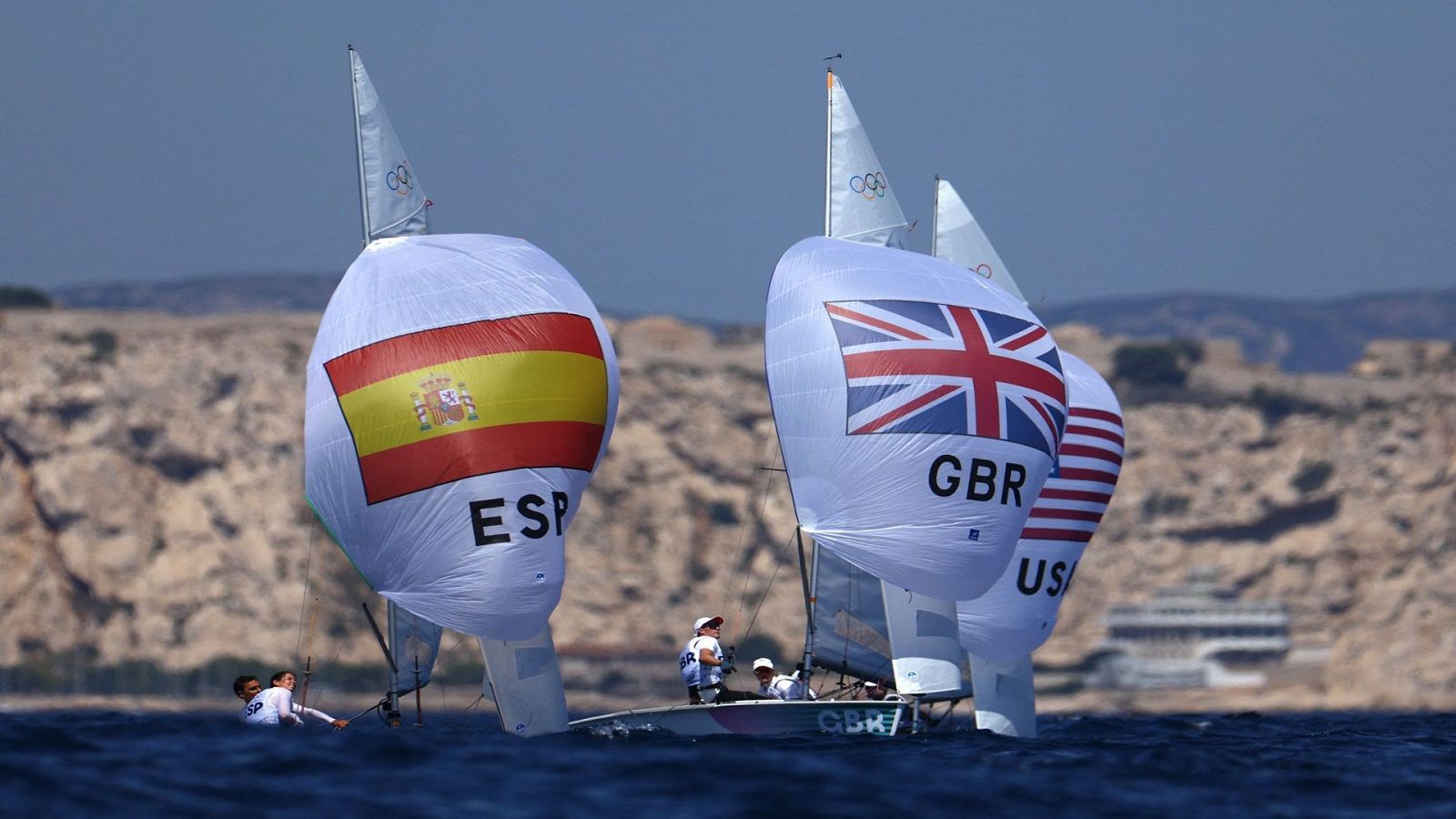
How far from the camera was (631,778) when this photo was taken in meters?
13.3

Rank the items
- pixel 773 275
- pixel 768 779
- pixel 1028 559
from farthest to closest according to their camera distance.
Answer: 1. pixel 1028 559
2. pixel 773 275
3. pixel 768 779

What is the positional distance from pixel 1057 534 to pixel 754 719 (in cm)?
591

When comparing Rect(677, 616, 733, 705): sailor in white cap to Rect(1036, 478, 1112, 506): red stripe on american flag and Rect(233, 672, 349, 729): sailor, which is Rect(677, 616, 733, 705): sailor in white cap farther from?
Rect(1036, 478, 1112, 506): red stripe on american flag

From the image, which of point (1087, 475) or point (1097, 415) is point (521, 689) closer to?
point (1087, 475)

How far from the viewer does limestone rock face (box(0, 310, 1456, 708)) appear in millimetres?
64375

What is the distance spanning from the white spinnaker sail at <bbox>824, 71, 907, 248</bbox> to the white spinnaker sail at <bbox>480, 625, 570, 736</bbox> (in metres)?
6.35

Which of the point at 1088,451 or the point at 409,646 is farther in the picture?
the point at 1088,451

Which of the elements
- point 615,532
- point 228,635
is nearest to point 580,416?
point 228,635

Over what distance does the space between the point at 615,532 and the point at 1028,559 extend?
4965 centimetres

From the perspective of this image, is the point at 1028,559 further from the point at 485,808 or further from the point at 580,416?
the point at 485,808

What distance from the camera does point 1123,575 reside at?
241 ft

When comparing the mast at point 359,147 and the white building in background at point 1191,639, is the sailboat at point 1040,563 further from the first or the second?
the white building in background at point 1191,639

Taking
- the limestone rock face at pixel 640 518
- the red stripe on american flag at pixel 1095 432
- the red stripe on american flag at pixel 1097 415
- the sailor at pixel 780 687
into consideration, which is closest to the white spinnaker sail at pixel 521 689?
the sailor at pixel 780 687

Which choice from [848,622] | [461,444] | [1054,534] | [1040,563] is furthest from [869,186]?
[461,444]
